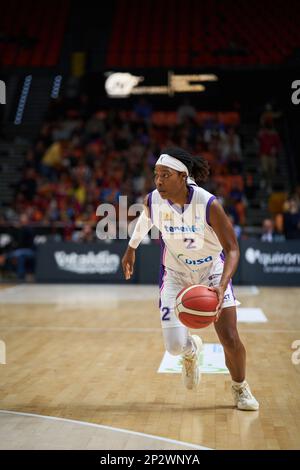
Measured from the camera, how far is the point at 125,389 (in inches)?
261

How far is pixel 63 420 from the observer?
5.39m

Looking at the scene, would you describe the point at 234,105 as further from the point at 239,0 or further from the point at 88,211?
the point at 88,211

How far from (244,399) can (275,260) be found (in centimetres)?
1167

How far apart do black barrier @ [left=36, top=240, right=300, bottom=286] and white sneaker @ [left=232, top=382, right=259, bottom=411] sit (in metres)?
11.3

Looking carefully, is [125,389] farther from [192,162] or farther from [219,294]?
[192,162]

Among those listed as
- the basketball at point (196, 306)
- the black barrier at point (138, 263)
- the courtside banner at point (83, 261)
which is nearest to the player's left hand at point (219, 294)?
the basketball at point (196, 306)

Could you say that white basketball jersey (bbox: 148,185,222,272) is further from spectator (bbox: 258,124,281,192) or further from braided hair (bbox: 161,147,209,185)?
spectator (bbox: 258,124,281,192)

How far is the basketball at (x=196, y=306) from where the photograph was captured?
530cm

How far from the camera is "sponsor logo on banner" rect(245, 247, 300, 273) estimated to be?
56.3ft

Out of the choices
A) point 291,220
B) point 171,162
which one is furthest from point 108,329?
point 291,220

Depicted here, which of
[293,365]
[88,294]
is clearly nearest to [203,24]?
[88,294]

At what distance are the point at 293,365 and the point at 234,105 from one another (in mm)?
19508

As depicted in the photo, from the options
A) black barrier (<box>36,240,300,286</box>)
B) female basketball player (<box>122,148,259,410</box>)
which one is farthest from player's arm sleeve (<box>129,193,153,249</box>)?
black barrier (<box>36,240,300,286</box>)

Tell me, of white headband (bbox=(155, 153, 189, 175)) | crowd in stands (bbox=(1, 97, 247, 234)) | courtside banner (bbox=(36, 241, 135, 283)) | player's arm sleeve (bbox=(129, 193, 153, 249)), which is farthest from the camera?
crowd in stands (bbox=(1, 97, 247, 234))
